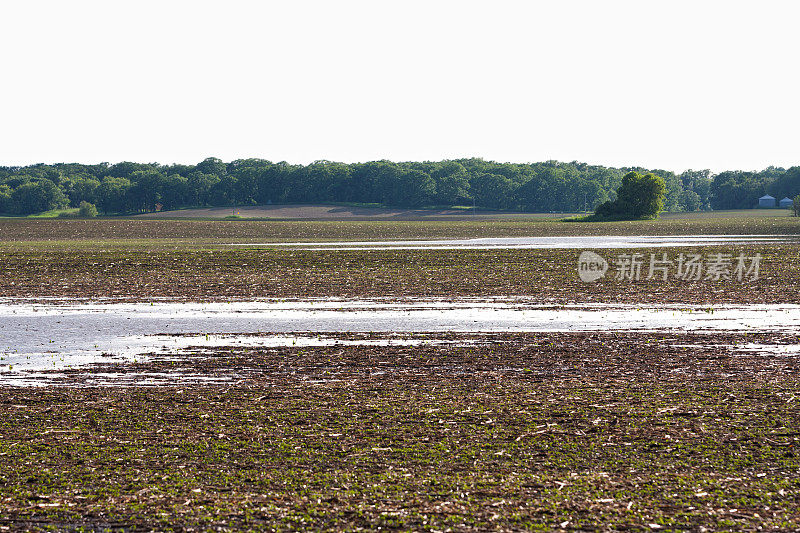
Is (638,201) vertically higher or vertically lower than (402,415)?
higher

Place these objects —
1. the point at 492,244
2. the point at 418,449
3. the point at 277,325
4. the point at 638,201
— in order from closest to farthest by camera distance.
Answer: the point at 418,449 < the point at 277,325 < the point at 492,244 < the point at 638,201

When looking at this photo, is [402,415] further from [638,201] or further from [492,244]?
[638,201]

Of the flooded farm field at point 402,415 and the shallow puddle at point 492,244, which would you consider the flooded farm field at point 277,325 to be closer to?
the flooded farm field at point 402,415

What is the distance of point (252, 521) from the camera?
8867mm

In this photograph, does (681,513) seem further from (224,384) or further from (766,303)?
(766,303)

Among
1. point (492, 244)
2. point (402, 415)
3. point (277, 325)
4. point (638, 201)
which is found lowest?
point (492, 244)

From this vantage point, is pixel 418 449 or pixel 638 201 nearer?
pixel 418 449

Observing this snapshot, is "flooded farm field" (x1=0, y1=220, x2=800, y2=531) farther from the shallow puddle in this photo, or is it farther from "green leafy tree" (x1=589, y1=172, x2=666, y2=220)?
"green leafy tree" (x1=589, y1=172, x2=666, y2=220)

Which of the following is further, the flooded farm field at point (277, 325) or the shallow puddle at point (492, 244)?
the shallow puddle at point (492, 244)

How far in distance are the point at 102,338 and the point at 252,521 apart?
13961 mm

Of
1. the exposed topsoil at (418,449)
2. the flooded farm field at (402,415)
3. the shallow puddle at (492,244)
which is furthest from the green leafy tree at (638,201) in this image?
the exposed topsoil at (418,449)

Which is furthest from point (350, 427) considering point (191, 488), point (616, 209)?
point (616, 209)

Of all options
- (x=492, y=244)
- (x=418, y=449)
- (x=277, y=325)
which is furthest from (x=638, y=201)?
(x=418, y=449)

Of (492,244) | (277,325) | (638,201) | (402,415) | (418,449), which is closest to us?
(418,449)
